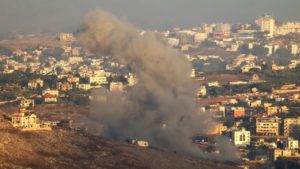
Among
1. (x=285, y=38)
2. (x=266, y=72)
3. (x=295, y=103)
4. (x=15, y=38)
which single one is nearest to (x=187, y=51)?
(x=285, y=38)

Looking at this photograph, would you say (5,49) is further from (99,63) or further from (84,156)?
(84,156)

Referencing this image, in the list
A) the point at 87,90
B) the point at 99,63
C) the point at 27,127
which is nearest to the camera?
the point at 27,127

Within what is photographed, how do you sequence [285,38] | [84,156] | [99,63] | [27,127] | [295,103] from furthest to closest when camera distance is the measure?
1. [285,38]
2. [99,63]
3. [295,103]
4. [27,127]
5. [84,156]

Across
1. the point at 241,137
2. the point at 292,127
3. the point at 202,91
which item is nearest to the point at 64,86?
the point at 202,91

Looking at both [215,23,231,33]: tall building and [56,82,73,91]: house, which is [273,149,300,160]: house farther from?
[215,23,231,33]: tall building

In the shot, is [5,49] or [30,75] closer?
[30,75]

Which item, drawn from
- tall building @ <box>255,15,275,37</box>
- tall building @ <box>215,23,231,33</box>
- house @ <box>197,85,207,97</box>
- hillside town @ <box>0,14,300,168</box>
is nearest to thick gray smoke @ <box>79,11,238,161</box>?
hillside town @ <box>0,14,300,168</box>

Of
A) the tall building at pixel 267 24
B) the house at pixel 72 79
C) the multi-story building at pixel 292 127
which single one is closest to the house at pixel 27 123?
the multi-story building at pixel 292 127

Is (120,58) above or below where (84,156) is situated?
above
